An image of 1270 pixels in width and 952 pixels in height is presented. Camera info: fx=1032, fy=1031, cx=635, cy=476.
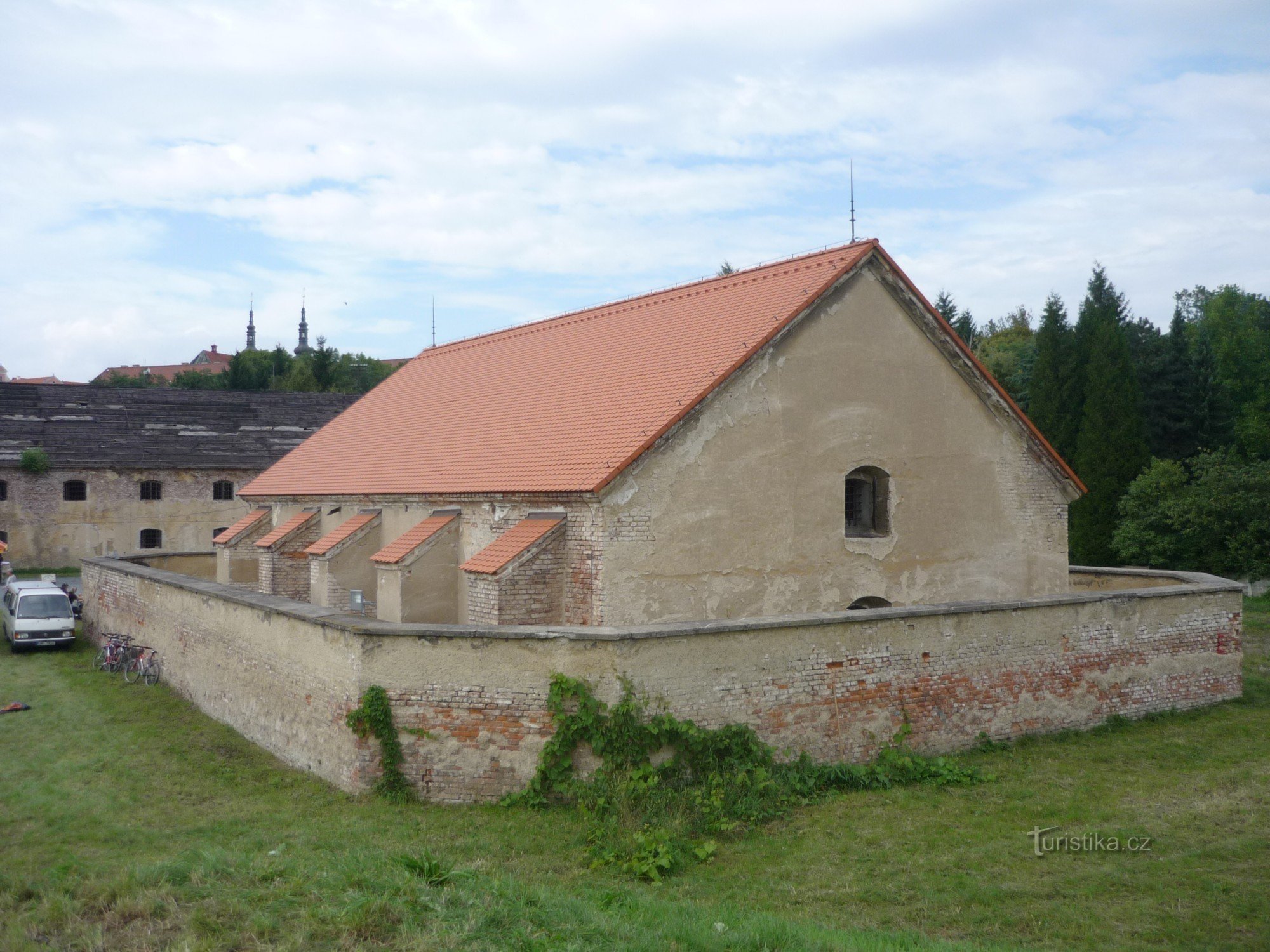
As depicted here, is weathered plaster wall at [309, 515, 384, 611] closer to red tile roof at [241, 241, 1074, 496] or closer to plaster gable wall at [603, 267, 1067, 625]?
red tile roof at [241, 241, 1074, 496]

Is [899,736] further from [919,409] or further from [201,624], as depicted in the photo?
[201,624]

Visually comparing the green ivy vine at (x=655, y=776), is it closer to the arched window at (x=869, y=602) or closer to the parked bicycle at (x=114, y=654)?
the arched window at (x=869, y=602)

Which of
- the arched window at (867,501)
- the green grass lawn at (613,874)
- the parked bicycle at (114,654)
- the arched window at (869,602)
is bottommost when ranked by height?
the green grass lawn at (613,874)

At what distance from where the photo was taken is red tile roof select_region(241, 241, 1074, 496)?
600 inches

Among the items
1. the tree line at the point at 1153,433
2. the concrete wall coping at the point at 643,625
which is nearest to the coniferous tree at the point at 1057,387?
the tree line at the point at 1153,433

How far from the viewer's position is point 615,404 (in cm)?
1633

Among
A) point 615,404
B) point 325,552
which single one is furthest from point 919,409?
point 325,552

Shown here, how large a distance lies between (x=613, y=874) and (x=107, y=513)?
36953 millimetres

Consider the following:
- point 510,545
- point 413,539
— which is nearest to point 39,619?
point 413,539

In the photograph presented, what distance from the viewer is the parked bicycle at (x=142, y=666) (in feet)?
64.4

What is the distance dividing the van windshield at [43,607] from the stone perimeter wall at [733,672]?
24.5 feet

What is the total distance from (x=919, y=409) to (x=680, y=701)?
7807 mm

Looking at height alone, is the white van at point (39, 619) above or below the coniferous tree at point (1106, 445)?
below

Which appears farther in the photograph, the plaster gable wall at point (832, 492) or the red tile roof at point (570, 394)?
the red tile roof at point (570, 394)
